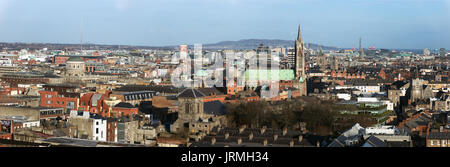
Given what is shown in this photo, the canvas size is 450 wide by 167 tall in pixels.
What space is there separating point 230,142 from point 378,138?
8683mm

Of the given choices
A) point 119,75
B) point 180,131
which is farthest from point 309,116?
point 119,75

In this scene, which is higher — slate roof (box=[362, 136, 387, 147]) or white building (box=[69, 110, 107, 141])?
slate roof (box=[362, 136, 387, 147])

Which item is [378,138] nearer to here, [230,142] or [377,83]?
[230,142]

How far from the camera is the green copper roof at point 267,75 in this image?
99750 mm

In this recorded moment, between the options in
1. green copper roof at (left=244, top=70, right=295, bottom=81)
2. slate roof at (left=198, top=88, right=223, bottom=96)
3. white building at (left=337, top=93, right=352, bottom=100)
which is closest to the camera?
slate roof at (left=198, top=88, right=223, bottom=96)

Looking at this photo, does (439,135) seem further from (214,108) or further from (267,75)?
Answer: (267,75)

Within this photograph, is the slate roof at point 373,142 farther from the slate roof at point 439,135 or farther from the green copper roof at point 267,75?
the green copper roof at point 267,75

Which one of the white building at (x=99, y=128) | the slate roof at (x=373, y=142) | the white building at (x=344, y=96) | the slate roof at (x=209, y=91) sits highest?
the slate roof at (x=373, y=142)

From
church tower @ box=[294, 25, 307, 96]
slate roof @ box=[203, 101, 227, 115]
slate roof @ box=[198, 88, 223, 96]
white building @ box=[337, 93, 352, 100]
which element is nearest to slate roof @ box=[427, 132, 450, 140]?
slate roof @ box=[203, 101, 227, 115]

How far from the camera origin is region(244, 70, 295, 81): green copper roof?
99750mm

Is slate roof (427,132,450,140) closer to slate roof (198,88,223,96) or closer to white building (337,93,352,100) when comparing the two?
slate roof (198,88,223,96)

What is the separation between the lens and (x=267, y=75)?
103438mm

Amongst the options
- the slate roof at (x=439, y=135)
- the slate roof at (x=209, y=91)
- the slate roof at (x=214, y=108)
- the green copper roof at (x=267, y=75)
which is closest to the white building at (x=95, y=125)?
the slate roof at (x=214, y=108)

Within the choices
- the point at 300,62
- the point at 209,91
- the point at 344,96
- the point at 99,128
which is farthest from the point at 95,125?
the point at 300,62
